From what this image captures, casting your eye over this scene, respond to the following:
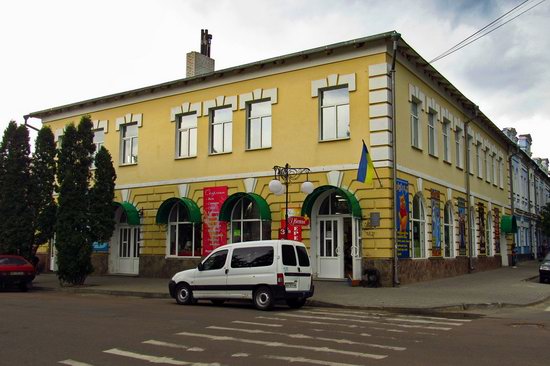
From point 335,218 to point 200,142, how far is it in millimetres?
7930

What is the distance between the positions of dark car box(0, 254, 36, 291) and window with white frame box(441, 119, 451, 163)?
19955mm

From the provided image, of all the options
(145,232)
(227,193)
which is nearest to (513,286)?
(227,193)

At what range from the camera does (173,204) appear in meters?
26.2

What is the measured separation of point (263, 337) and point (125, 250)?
20376mm

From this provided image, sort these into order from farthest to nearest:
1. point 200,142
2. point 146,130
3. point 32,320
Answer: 1. point 146,130
2. point 200,142
3. point 32,320

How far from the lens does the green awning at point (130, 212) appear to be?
27031mm

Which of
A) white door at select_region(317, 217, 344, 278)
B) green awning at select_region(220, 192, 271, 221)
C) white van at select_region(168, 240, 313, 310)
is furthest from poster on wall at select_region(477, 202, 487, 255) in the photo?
white van at select_region(168, 240, 313, 310)

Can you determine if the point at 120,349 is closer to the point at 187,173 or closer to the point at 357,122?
the point at 357,122

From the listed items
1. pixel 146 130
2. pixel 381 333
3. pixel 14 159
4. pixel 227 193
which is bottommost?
pixel 381 333

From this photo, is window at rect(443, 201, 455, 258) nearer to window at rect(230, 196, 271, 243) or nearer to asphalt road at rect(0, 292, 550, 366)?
window at rect(230, 196, 271, 243)

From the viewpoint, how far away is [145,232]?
27.2m

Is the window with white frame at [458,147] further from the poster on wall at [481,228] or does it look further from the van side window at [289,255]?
the van side window at [289,255]

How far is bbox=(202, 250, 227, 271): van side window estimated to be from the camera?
15773 mm

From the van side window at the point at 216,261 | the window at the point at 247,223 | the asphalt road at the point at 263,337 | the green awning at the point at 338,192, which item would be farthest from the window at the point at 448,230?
the van side window at the point at 216,261
